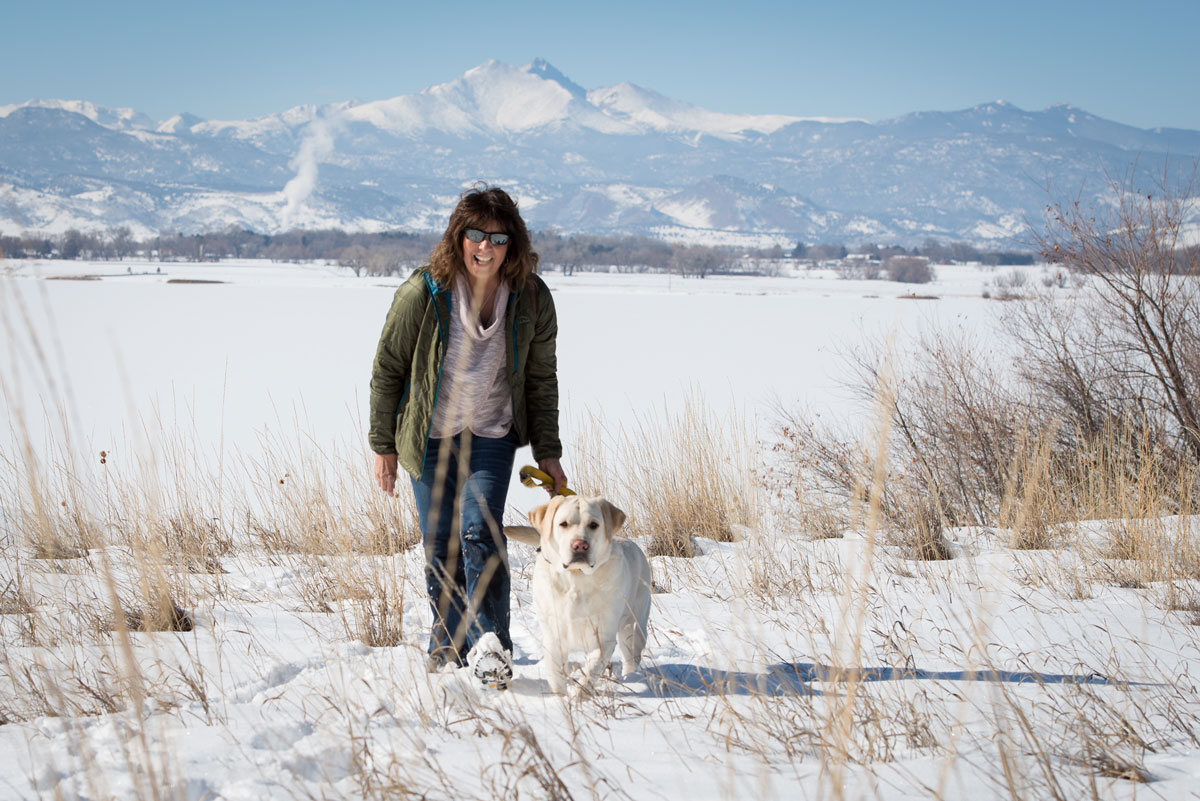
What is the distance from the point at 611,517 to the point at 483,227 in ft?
3.96

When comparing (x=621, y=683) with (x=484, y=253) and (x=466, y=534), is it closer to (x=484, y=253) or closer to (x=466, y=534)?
(x=466, y=534)

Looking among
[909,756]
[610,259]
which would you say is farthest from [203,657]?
[610,259]

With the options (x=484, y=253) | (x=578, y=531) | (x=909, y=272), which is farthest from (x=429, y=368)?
(x=909, y=272)

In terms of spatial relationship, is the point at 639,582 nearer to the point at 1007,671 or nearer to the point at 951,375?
the point at 1007,671

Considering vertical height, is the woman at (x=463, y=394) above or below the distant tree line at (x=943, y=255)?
below

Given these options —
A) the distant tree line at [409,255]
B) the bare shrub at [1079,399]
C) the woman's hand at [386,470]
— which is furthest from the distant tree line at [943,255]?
the woman's hand at [386,470]

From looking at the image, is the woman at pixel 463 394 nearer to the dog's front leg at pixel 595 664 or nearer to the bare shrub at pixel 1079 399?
the dog's front leg at pixel 595 664

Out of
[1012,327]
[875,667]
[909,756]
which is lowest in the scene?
[875,667]

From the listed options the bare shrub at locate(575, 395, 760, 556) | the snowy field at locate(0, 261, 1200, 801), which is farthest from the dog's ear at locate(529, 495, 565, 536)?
the bare shrub at locate(575, 395, 760, 556)

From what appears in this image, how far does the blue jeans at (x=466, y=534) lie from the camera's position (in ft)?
9.50

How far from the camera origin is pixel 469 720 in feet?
7.66

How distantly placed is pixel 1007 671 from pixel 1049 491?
2.46m

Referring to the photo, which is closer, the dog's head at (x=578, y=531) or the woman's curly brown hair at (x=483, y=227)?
the dog's head at (x=578, y=531)

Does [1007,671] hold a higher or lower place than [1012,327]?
lower
